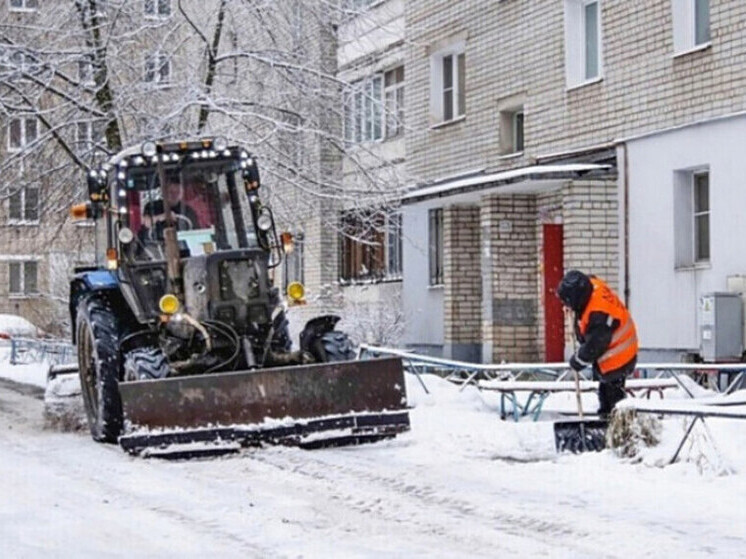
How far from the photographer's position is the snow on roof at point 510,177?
72.4 feet

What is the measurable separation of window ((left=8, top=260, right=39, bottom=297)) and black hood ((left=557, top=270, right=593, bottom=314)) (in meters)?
40.6

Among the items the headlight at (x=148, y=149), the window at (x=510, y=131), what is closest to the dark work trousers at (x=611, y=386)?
the headlight at (x=148, y=149)

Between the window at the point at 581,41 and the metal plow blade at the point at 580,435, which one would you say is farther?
the window at the point at 581,41

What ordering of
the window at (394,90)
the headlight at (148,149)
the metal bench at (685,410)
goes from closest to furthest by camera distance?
1. the metal bench at (685,410)
2. the headlight at (148,149)
3. the window at (394,90)

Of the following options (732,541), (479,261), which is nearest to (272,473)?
(732,541)

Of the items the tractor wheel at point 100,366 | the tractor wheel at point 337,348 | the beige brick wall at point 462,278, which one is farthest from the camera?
Answer: the beige brick wall at point 462,278

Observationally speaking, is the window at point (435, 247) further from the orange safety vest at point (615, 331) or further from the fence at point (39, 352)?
the orange safety vest at point (615, 331)

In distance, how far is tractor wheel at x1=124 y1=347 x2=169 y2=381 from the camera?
13859 millimetres

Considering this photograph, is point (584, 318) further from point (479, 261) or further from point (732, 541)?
point (479, 261)

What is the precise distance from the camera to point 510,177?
22.7m

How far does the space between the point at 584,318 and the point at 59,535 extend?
549cm

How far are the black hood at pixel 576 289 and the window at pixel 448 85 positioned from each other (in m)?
13.8

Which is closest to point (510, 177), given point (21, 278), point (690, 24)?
point (690, 24)

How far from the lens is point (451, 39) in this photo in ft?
89.1
